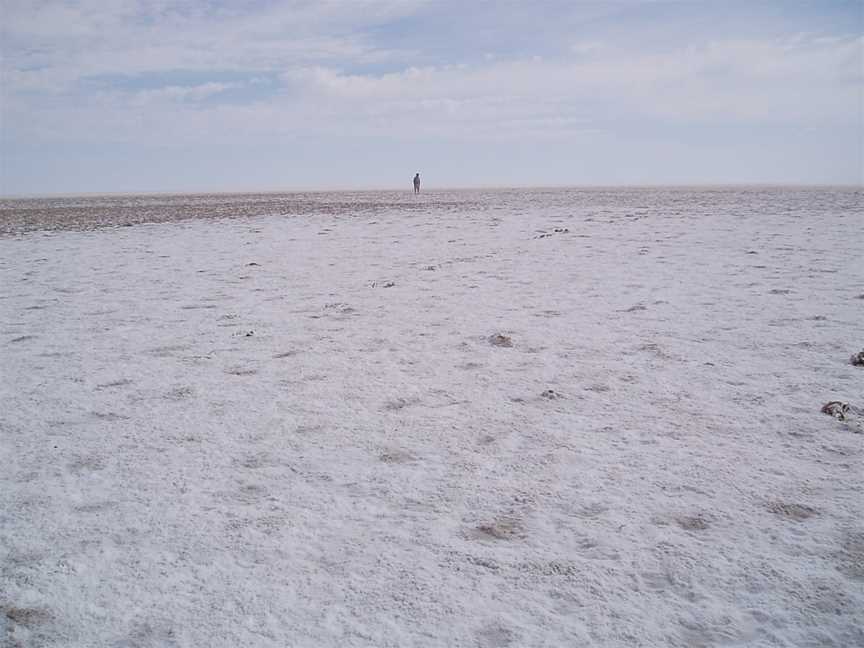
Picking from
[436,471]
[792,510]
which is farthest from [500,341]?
[792,510]

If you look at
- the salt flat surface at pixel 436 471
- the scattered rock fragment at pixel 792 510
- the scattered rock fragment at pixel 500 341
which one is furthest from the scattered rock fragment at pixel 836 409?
the scattered rock fragment at pixel 500 341

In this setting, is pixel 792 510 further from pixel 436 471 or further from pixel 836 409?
pixel 436 471

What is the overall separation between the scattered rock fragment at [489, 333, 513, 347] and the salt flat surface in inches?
1.9

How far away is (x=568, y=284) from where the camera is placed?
29.2 feet

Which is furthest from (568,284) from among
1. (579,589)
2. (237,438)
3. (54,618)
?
(54,618)

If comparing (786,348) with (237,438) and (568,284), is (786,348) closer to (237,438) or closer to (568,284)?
(568,284)

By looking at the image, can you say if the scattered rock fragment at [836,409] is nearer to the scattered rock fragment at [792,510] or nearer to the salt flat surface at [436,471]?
the salt flat surface at [436,471]

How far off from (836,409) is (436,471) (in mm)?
2643

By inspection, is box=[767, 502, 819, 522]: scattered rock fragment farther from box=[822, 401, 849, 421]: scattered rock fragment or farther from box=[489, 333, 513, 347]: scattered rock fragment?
box=[489, 333, 513, 347]: scattered rock fragment

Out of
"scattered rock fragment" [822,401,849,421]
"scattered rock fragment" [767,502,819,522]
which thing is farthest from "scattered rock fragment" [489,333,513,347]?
"scattered rock fragment" [767,502,819,522]

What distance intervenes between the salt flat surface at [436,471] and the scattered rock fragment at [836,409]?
7cm

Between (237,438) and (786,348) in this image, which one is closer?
(237,438)

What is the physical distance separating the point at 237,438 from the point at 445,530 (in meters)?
1.66

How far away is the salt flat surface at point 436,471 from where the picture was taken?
245cm
